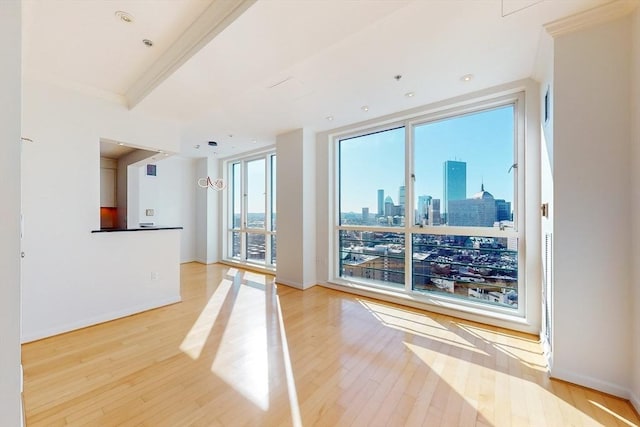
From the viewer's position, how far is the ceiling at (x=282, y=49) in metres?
1.95

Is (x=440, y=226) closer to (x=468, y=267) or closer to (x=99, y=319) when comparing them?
(x=468, y=267)

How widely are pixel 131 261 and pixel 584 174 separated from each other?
15.9 feet

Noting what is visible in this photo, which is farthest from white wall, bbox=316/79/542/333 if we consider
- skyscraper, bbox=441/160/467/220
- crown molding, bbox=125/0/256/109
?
crown molding, bbox=125/0/256/109

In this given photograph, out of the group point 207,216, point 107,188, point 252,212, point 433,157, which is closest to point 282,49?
point 433,157

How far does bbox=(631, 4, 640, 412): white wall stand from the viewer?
6.04 feet

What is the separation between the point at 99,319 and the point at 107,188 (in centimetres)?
275

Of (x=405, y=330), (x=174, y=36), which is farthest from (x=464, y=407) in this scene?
(x=174, y=36)

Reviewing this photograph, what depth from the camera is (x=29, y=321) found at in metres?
2.80


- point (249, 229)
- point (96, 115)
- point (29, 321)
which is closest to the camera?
point (29, 321)

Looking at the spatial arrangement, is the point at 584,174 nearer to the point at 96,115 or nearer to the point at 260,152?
the point at 96,115

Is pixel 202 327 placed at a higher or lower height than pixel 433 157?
lower

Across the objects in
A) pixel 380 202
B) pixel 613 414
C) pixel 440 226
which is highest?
pixel 380 202

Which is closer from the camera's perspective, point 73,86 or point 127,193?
point 73,86

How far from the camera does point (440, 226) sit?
3.67 metres
